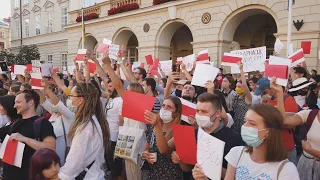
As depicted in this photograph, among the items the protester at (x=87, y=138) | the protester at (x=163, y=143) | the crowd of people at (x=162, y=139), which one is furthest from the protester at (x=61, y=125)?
the protester at (x=163, y=143)

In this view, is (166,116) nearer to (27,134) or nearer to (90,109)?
(90,109)

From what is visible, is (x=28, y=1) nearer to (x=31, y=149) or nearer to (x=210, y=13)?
(x=210, y=13)

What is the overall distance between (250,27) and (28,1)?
82.9 feet

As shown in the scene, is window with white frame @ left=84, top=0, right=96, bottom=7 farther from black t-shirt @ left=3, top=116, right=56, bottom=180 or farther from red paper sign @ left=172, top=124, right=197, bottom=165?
red paper sign @ left=172, top=124, right=197, bottom=165

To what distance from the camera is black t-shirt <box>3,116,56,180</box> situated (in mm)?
3087

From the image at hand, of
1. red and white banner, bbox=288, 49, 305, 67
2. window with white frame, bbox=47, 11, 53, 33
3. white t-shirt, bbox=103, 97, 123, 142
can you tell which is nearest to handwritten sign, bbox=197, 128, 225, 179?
white t-shirt, bbox=103, 97, 123, 142

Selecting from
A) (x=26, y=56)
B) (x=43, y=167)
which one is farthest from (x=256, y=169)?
(x=26, y=56)

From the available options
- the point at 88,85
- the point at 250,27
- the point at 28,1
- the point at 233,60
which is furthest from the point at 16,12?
the point at 88,85

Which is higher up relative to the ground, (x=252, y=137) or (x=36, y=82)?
(x=36, y=82)

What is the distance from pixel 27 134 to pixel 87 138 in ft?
2.85

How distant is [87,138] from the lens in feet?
8.74

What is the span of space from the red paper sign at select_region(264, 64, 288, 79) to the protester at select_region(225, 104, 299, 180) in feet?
4.31

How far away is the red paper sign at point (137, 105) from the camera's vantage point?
2.91 metres

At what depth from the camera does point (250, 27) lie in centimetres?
1744
